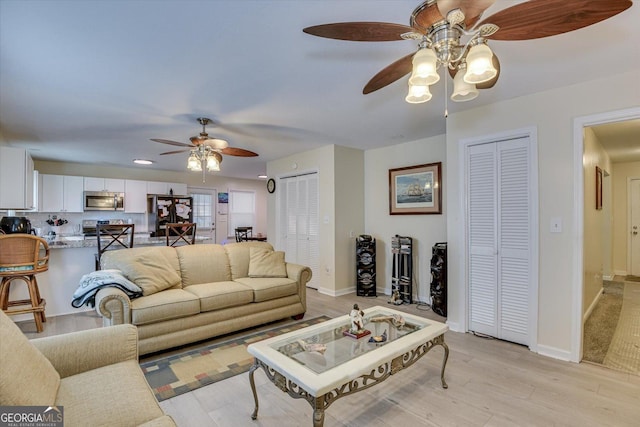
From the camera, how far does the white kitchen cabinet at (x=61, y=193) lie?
228 inches

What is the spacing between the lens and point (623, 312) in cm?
392

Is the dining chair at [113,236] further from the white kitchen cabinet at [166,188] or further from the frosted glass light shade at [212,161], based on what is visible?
the white kitchen cabinet at [166,188]

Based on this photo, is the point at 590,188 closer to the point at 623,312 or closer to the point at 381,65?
the point at 623,312

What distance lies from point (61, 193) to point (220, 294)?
5045 mm

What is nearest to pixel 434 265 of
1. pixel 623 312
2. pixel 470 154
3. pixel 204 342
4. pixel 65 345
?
pixel 470 154

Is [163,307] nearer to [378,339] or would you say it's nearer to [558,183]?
[378,339]

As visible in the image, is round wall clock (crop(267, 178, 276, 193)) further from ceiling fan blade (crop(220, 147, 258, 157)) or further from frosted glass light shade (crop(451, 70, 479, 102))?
frosted glass light shade (crop(451, 70, 479, 102))

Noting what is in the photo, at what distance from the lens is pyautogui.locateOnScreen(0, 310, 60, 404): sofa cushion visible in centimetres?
102

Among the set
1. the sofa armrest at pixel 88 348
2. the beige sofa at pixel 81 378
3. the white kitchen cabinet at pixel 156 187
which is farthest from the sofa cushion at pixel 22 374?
the white kitchen cabinet at pixel 156 187

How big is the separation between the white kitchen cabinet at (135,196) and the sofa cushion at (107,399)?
6028 mm

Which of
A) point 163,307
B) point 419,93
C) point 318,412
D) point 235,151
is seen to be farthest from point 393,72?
point 163,307

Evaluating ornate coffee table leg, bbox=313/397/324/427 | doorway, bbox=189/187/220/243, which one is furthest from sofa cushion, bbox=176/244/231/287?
doorway, bbox=189/187/220/243

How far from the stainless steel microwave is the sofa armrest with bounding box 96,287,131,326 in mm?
4573

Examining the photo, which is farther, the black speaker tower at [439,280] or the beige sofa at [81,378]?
the black speaker tower at [439,280]
